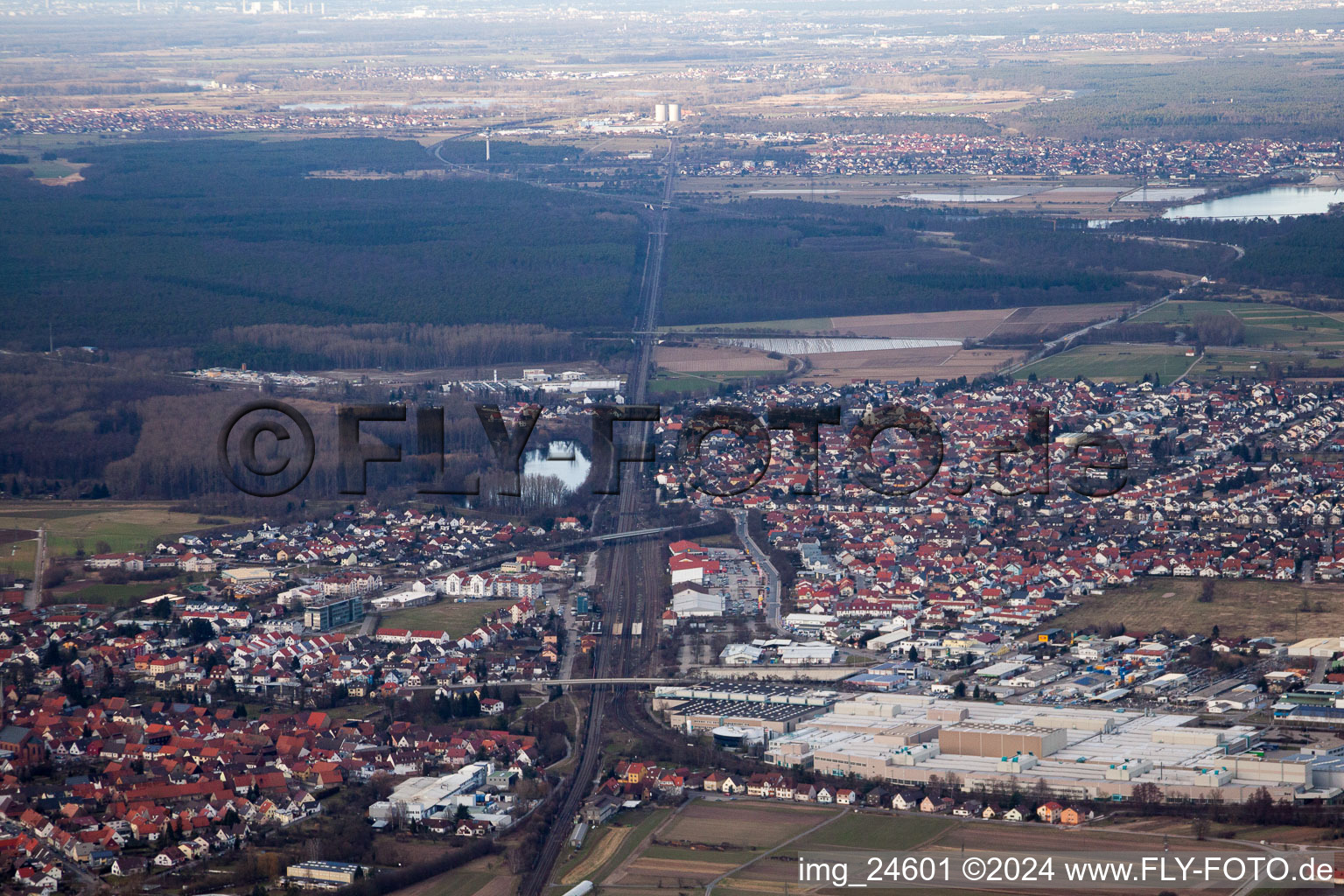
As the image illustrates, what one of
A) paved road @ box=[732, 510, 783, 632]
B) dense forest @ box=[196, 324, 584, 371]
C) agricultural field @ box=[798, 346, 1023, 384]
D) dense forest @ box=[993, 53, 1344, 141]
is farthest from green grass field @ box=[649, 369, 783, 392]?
dense forest @ box=[993, 53, 1344, 141]

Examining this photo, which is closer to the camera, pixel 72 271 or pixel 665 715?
pixel 665 715

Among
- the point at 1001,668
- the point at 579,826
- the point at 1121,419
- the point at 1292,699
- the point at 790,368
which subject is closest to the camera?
the point at 579,826

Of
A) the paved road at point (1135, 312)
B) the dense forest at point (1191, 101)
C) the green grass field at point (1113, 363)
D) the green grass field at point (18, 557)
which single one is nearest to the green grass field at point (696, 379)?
the paved road at point (1135, 312)

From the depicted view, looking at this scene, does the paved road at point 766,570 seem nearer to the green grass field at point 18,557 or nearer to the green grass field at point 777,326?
the green grass field at point 18,557

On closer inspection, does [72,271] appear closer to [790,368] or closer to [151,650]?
[790,368]

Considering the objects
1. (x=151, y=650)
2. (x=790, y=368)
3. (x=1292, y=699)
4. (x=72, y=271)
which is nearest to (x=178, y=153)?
(x=72, y=271)
